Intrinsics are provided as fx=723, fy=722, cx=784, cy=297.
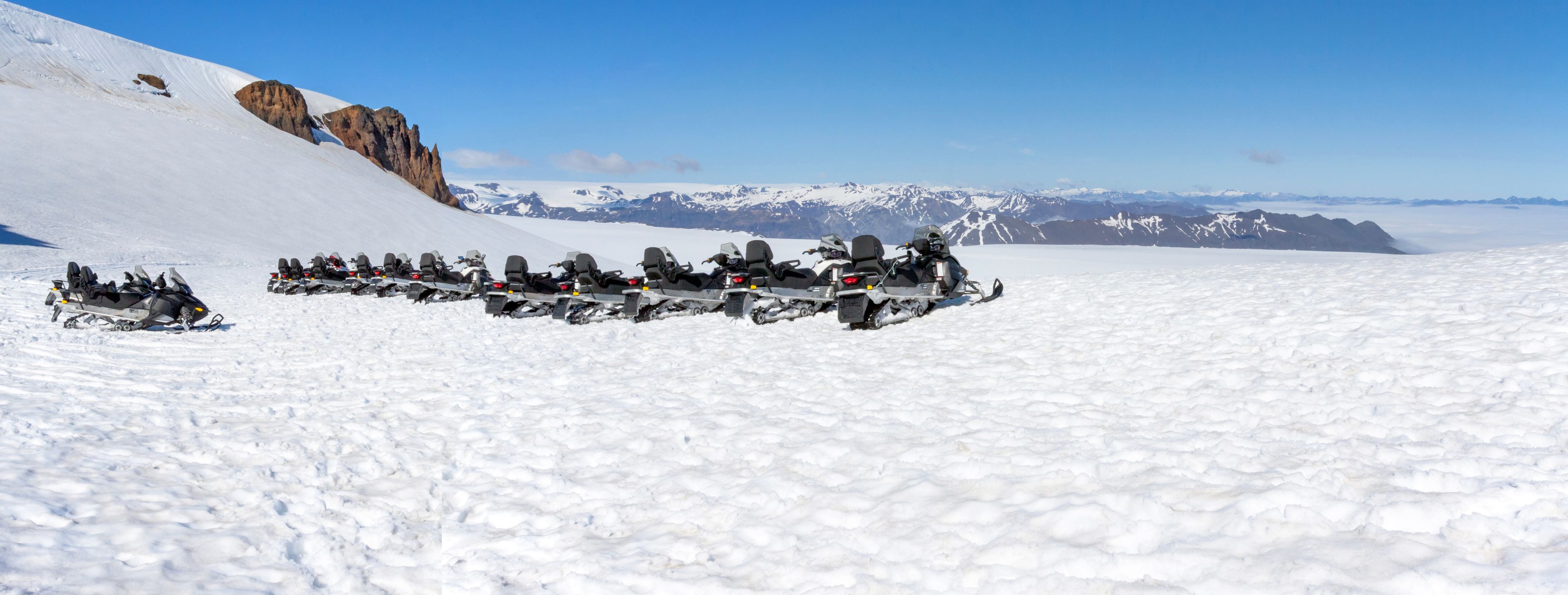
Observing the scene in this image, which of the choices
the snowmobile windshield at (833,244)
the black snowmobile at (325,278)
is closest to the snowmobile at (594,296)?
the snowmobile windshield at (833,244)

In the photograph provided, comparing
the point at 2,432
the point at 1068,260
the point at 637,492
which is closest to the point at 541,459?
the point at 637,492

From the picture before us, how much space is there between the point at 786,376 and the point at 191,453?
5508mm

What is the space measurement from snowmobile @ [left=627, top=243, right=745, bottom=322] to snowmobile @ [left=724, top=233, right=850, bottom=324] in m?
0.61

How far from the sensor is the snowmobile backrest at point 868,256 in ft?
41.8

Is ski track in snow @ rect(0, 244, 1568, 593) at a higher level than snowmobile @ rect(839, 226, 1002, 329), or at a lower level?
lower

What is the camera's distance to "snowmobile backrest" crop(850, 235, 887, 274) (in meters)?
12.7

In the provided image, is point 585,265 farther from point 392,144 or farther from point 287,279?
point 392,144

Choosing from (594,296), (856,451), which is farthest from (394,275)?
(856,451)

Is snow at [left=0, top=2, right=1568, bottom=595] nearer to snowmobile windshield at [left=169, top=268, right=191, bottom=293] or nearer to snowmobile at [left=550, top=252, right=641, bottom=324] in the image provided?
snowmobile windshield at [left=169, top=268, right=191, bottom=293]

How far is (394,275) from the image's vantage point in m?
22.3

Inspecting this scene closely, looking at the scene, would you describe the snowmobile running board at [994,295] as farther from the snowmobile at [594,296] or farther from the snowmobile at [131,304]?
the snowmobile at [131,304]

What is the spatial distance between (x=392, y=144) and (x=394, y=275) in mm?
86105

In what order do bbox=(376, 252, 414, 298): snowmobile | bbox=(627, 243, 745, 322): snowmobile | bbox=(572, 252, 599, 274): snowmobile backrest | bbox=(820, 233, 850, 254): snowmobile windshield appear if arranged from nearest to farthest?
bbox=(820, 233, 850, 254): snowmobile windshield, bbox=(627, 243, 745, 322): snowmobile, bbox=(572, 252, 599, 274): snowmobile backrest, bbox=(376, 252, 414, 298): snowmobile

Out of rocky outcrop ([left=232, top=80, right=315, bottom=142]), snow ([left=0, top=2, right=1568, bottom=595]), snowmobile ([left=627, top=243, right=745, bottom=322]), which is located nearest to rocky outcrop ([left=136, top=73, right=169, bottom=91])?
rocky outcrop ([left=232, top=80, right=315, bottom=142])
